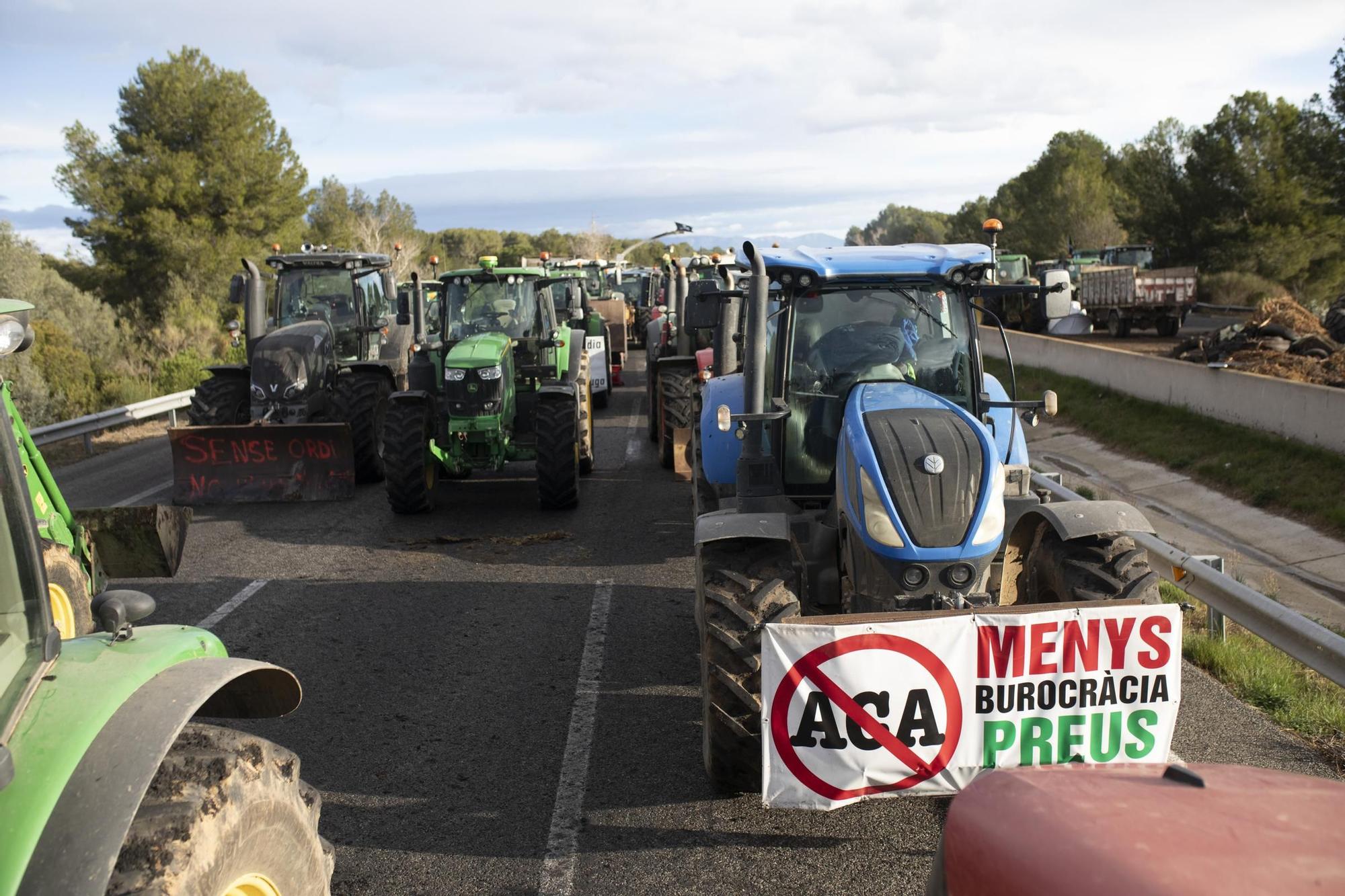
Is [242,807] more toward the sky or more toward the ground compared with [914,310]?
more toward the ground

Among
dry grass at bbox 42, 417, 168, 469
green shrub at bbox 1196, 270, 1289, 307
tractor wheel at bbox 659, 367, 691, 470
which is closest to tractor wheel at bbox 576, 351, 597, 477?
tractor wheel at bbox 659, 367, 691, 470

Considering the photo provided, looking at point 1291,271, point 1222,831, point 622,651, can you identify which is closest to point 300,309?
point 622,651

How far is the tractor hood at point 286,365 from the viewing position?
1280 cm

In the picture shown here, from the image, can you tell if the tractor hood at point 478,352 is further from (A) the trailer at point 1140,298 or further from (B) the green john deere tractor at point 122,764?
(A) the trailer at point 1140,298

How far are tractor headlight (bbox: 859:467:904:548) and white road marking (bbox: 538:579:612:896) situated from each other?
1746mm

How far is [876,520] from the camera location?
15.5 feet

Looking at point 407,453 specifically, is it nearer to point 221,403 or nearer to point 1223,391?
point 221,403

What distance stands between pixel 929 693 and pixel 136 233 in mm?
35415

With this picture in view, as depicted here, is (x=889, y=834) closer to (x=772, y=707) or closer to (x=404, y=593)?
(x=772, y=707)

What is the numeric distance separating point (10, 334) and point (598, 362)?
16212mm

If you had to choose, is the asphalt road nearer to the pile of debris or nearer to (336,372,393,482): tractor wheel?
(336,372,393,482): tractor wheel

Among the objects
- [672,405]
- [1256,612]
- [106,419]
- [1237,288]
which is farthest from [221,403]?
[1237,288]

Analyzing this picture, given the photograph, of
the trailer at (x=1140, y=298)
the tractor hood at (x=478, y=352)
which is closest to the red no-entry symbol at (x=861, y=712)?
the tractor hood at (x=478, y=352)

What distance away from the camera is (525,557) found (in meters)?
9.52
